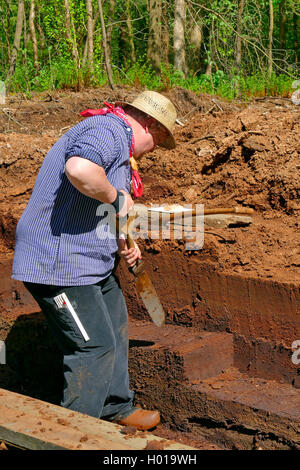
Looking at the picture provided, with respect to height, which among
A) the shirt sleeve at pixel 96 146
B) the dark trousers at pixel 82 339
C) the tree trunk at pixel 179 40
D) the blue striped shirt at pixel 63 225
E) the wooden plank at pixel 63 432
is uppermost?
the tree trunk at pixel 179 40

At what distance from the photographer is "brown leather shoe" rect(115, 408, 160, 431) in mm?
3428

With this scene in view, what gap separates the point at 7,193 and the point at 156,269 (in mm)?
2626

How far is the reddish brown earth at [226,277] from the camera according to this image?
142 inches

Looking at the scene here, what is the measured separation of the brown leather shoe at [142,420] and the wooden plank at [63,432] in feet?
1.83

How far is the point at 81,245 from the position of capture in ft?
9.74

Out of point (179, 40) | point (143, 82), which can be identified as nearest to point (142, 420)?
point (143, 82)

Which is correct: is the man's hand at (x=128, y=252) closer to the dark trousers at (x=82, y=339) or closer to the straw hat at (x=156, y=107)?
the dark trousers at (x=82, y=339)

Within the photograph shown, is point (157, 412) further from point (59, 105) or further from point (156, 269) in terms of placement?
point (59, 105)

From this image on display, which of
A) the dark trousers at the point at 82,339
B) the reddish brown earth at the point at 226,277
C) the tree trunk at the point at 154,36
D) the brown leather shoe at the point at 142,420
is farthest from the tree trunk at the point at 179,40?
the dark trousers at the point at 82,339

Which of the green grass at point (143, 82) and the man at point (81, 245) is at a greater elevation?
the green grass at point (143, 82)

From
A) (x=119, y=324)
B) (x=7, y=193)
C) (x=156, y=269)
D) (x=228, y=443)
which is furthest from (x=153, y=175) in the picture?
(x=228, y=443)

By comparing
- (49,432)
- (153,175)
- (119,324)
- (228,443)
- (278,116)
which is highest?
(278,116)

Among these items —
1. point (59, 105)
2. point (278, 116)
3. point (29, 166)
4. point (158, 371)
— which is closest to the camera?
point (158, 371)

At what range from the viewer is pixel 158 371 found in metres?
3.77
